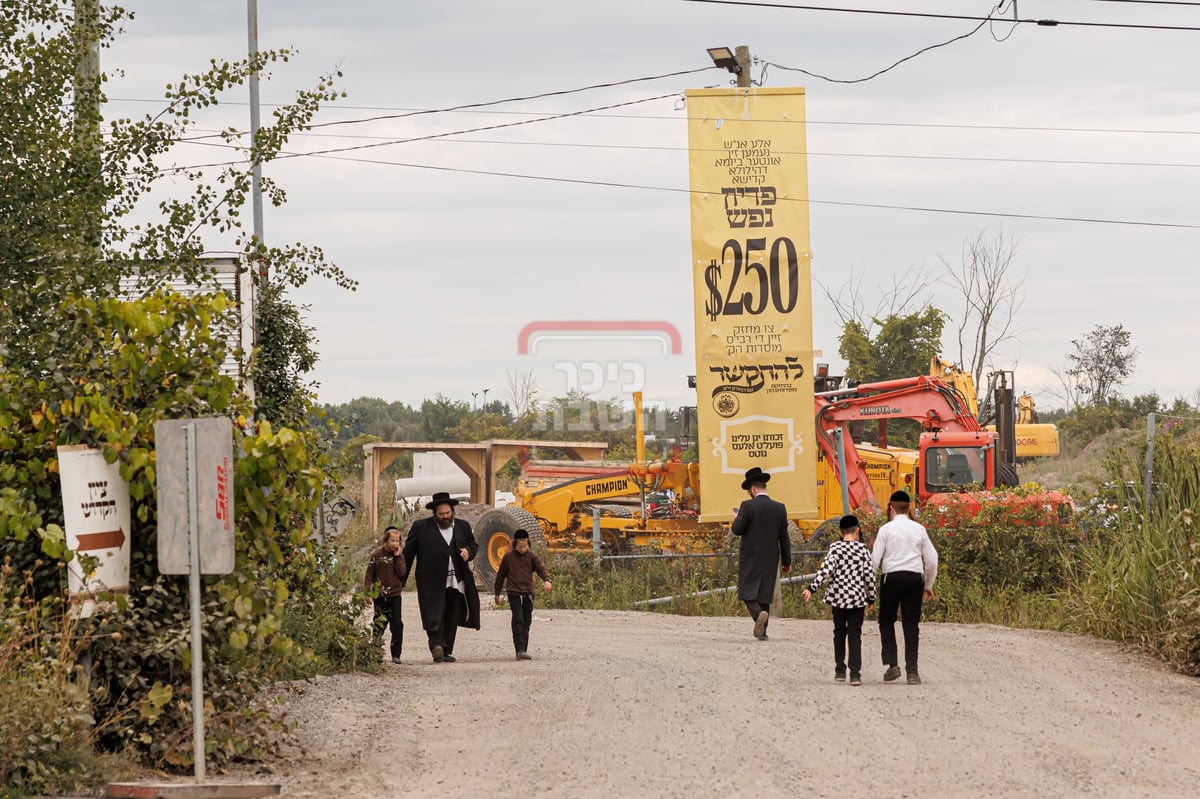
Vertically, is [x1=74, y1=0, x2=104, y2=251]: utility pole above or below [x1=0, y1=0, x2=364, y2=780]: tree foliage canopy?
above

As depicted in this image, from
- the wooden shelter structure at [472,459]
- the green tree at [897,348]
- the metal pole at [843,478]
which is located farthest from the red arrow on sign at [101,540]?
the green tree at [897,348]

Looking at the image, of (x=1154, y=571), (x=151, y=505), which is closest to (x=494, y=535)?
(x=1154, y=571)

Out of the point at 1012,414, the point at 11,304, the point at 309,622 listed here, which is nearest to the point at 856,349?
the point at 1012,414

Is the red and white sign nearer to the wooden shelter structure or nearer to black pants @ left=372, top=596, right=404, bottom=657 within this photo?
black pants @ left=372, top=596, right=404, bottom=657

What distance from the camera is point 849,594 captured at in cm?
1348

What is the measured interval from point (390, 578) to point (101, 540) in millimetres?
6971

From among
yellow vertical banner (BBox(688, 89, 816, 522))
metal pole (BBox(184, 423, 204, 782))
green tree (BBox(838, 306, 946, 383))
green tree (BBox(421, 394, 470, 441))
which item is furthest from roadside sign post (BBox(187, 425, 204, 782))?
green tree (BBox(421, 394, 470, 441))

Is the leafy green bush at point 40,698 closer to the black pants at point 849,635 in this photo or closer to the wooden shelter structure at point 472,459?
the black pants at point 849,635

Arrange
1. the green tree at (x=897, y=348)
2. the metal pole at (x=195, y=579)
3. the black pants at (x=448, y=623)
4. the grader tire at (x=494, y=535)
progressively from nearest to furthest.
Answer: the metal pole at (x=195, y=579) < the black pants at (x=448, y=623) < the grader tire at (x=494, y=535) < the green tree at (x=897, y=348)

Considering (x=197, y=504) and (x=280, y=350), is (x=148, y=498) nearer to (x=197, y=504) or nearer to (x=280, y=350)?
(x=197, y=504)

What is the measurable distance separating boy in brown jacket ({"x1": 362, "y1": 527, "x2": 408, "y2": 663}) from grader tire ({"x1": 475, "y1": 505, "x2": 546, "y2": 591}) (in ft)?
35.8

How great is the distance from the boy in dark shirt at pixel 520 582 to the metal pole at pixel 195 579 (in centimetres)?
745

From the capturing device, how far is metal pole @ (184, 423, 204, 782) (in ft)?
28.8

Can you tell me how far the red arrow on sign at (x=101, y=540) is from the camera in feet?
29.7
